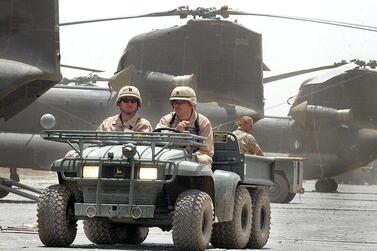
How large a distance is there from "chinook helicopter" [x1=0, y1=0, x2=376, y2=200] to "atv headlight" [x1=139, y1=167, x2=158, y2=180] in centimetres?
1833

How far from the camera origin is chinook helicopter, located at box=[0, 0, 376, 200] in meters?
28.8

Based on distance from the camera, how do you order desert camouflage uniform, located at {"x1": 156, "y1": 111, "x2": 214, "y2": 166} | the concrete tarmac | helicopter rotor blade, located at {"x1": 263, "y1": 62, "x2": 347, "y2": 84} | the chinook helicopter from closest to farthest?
desert camouflage uniform, located at {"x1": 156, "y1": 111, "x2": 214, "y2": 166}
the concrete tarmac
the chinook helicopter
helicopter rotor blade, located at {"x1": 263, "y1": 62, "x2": 347, "y2": 84}

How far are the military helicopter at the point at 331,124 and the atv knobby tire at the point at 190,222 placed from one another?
80.1ft

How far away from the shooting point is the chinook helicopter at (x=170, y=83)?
28.8 m

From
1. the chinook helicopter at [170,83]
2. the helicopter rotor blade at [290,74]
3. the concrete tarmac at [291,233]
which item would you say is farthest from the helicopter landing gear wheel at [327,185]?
the concrete tarmac at [291,233]

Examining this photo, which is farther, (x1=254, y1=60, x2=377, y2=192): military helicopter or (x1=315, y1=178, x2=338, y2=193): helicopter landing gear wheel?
(x1=315, y1=178, x2=338, y2=193): helicopter landing gear wheel

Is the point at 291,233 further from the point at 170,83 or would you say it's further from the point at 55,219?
the point at 170,83

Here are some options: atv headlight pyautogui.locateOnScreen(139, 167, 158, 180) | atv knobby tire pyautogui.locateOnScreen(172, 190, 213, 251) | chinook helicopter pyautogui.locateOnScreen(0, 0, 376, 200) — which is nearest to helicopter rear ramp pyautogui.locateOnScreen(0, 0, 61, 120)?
chinook helicopter pyautogui.locateOnScreen(0, 0, 376, 200)

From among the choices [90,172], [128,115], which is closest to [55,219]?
[90,172]

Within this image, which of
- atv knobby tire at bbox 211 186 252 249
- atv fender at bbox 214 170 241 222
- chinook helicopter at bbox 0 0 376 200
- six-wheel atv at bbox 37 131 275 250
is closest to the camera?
six-wheel atv at bbox 37 131 275 250

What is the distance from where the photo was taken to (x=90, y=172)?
951 centimetres

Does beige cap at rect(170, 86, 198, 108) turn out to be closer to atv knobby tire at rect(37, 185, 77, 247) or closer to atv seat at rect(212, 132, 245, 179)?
atv seat at rect(212, 132, 245, 179)

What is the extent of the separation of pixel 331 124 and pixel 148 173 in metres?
25.2

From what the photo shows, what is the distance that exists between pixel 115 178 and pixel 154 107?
19.4m
